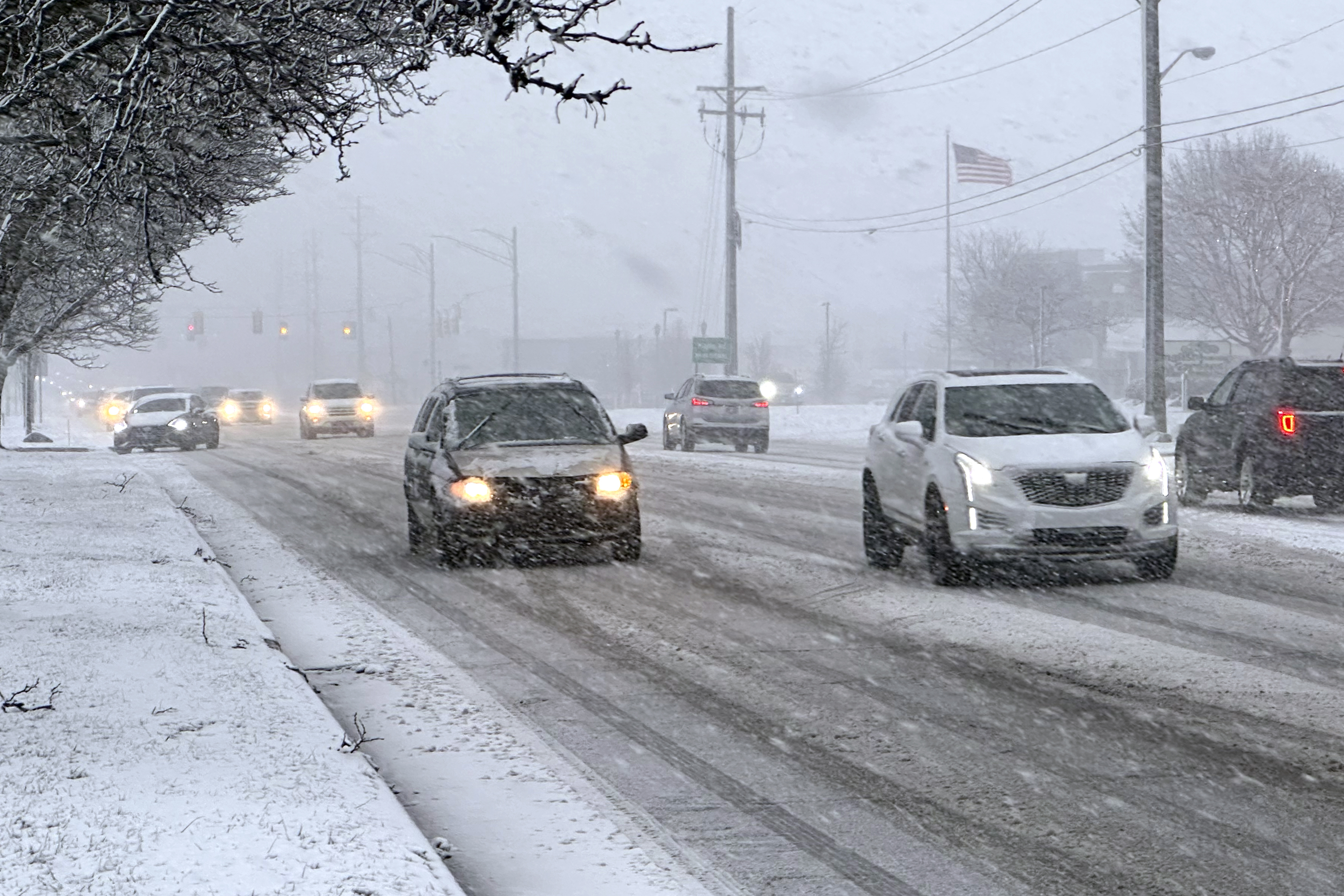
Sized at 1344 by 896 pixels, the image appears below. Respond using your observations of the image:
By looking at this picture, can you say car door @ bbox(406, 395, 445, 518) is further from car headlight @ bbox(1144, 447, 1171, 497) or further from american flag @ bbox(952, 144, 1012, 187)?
american flag @ bbox(952, 144, 1012, 187)

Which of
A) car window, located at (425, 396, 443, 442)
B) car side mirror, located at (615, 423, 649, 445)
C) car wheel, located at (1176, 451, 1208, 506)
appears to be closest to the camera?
car side mirror, located at (615, 423, 649, 445)

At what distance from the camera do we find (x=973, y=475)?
1106cm

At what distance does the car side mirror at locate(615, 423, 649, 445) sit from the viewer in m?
13.4

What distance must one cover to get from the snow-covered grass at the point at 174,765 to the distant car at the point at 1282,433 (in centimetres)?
1155

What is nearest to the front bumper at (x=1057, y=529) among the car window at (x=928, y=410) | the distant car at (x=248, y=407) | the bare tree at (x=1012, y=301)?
the car window at (x=928, y=410)

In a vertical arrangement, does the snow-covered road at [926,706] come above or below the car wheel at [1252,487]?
below

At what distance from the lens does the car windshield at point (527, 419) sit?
1323 centimetres

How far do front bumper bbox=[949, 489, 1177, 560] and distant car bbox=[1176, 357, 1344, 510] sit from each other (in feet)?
19.7

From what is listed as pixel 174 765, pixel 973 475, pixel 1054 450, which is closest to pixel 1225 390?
pixel 1054 450

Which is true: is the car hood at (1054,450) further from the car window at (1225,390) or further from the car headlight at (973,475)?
the car window at (1225,390)

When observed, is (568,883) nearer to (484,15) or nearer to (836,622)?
(484,15)

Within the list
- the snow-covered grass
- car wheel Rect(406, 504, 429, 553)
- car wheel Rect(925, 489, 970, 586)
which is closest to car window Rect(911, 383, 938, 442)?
car wheel Rect(925, 489, 970, 586)

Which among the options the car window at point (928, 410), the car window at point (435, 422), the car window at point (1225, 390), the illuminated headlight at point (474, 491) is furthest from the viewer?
the car window at point (1225, 390)

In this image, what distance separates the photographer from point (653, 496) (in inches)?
806
